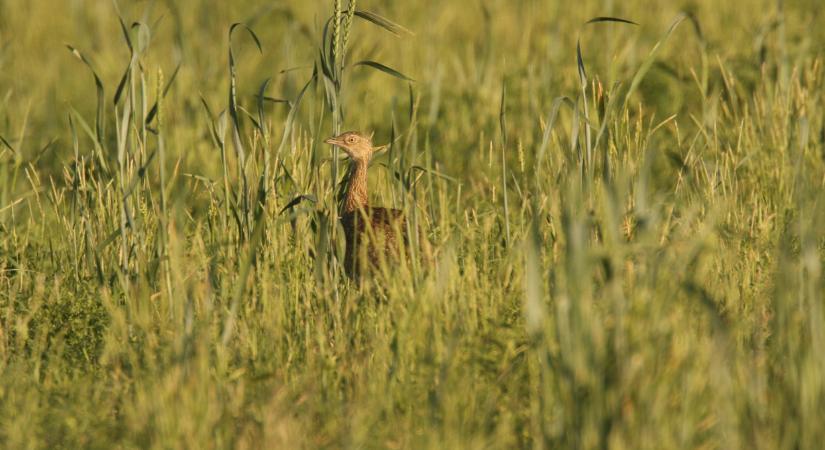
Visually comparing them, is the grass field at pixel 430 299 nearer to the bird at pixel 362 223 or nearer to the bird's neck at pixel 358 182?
the bird at pixel 362 223

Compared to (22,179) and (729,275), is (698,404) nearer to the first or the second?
(729,275)

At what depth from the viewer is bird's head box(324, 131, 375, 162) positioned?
6.01 m

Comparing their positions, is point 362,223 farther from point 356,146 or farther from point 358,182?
point 356,146

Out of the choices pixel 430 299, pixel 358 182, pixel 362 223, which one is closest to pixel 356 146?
pixel 358 182

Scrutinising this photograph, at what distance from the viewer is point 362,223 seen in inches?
209

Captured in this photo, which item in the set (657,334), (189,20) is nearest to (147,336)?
(657,334)

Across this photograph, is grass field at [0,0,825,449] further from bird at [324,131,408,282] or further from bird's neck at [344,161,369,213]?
bird's neck at [344,161,369,213]

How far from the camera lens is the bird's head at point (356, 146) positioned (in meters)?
6.01

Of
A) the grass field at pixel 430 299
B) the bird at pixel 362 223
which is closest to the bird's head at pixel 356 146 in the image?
the bird at pixel 362 223

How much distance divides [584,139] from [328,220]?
1034 millimetres

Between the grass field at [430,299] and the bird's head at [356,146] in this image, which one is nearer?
the grass field at [430,299]

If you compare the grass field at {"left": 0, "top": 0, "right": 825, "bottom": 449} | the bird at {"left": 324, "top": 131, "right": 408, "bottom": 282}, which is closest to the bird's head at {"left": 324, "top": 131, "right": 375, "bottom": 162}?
the bird at {"left": 324, "top": 131, "right": 408, "bottom": 282}

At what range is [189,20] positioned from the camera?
1062cm

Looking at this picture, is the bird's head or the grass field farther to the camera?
the bird's head
